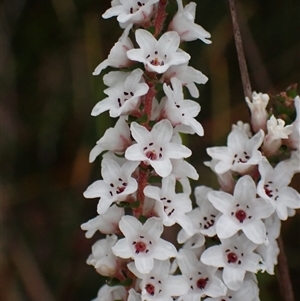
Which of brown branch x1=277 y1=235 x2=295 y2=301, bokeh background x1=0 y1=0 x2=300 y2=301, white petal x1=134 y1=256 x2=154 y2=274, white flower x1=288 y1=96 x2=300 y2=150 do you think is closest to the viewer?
white petal x1=134 y1=256 x2=154 y2=274

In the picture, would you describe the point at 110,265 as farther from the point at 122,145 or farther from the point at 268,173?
the point at 268,173

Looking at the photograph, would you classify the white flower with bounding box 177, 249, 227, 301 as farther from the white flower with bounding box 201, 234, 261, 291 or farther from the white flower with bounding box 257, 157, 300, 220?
the white flower with bounding box 257, 157, 300, 220

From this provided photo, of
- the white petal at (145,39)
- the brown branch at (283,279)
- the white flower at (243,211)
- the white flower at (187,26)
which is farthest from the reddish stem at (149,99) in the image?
the brown branch at (283,279)

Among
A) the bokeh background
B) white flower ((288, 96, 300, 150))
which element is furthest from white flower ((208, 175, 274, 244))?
the bokeh background

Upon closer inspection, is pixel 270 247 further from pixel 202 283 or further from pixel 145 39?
pixel 145 39

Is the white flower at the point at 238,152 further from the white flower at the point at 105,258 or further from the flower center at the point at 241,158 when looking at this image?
the white flower at the point at 105,258

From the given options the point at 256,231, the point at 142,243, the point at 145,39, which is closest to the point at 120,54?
the point at 145,39

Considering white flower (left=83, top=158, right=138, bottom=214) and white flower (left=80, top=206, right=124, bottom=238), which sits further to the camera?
white flower (left=80, top=206, right=124, bottom=238)
